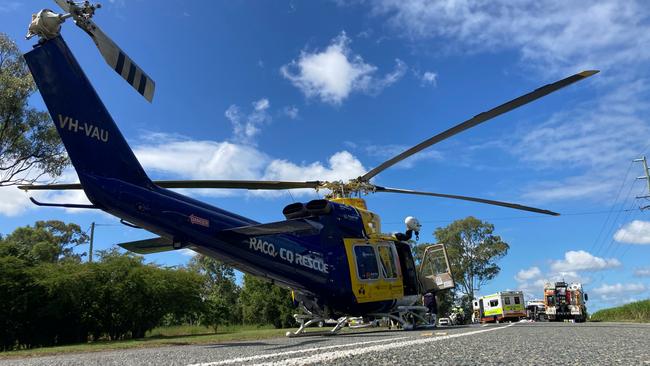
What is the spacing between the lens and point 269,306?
34.0 metres

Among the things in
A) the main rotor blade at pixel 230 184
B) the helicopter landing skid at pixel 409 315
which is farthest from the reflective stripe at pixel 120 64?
the helicopter landing skid at pixel 409 315

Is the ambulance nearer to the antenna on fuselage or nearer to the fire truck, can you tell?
the fire truck

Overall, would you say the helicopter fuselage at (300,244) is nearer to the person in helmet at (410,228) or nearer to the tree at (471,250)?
the person in helmet at (410,228)

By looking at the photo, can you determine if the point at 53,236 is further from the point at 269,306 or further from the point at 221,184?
the point at 221,184

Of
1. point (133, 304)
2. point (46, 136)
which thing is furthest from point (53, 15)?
point (46, 136)

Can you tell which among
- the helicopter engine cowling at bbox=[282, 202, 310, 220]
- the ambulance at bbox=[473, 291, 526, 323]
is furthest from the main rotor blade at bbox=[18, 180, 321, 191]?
the ambulance at bbox=[473, 291, 526, 323]

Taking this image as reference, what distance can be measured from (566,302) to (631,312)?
3833mm

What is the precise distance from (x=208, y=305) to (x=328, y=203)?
53.3ft

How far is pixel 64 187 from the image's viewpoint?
8844 millimetres

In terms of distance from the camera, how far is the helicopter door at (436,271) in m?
13.2

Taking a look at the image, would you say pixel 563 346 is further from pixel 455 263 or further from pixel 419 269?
pixel 455 263

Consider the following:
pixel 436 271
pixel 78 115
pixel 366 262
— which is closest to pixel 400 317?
pixel 366 262

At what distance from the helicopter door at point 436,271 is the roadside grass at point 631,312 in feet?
60.3

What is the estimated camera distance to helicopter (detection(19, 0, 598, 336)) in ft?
21.5
